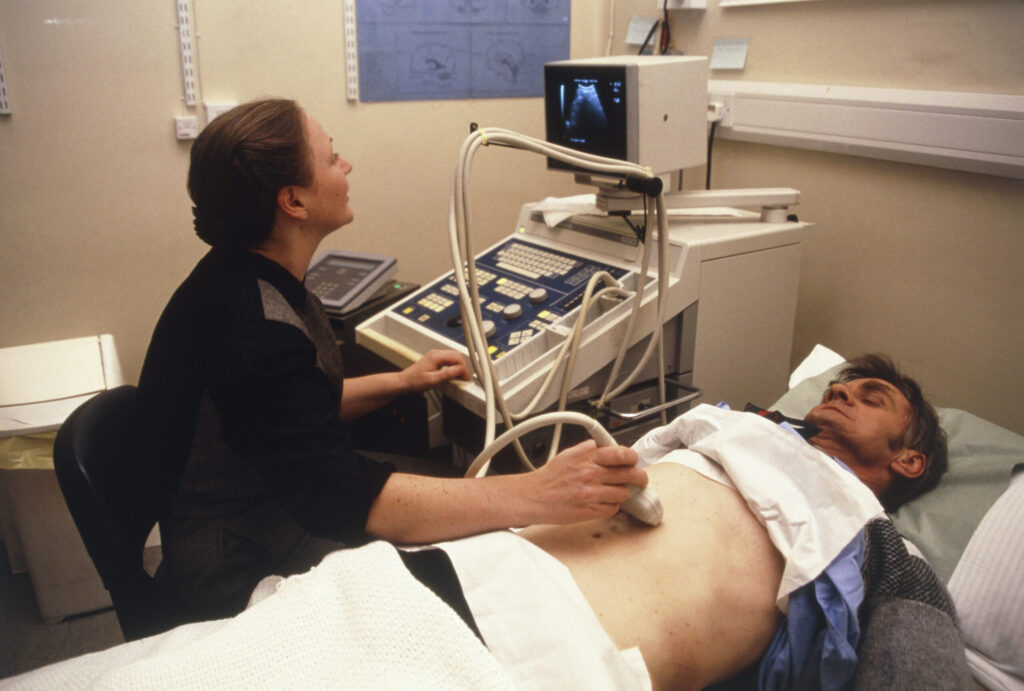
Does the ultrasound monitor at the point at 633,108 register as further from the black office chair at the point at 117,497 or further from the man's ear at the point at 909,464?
the black office chair at the point at 117,497

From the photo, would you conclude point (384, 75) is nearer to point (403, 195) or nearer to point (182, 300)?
point (403, 195)

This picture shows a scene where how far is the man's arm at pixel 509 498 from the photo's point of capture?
109 centimetres

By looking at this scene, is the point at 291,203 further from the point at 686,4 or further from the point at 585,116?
the point at 686,4

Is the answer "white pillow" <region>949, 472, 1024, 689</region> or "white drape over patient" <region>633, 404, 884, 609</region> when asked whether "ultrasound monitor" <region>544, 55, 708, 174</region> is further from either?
"white pillow" <region>949, 472, 1024, 689</region>

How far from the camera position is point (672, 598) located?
42.7 inches

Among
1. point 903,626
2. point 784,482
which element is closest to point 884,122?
point 784,482

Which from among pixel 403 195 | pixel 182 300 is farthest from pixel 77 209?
pixel 182 300

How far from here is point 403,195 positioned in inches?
105

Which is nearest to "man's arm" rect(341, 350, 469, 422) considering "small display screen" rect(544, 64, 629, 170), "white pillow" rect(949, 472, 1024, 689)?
"small display screen" rect(544, 64, 629, 170)

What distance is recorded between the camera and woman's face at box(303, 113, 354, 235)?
1.27 metres

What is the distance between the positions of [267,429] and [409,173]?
1728 millimetres

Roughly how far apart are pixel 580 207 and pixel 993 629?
1.23 meters

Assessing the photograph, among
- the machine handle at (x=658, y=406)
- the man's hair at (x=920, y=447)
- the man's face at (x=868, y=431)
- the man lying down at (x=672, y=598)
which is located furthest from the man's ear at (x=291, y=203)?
the man's hair at (x=920, y=447)

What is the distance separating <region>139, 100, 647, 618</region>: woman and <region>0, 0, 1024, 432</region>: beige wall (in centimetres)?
111
